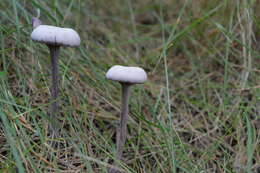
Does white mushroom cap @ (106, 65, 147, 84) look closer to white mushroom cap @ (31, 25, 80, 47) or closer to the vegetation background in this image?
white mushroom cap @ (31, 25, 80, 47)

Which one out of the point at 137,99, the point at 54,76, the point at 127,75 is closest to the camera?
the point at 127,75

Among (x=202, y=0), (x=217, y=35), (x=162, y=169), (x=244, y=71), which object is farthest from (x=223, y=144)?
(x=202, y=0)

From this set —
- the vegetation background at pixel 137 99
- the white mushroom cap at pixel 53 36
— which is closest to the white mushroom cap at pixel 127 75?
the white mushroom cap at pixel 53 36

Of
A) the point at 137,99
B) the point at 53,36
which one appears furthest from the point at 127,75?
the point at 137,99

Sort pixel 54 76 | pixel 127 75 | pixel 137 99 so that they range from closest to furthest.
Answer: pixel 127 75
pixel 54 76
pixel 137 99

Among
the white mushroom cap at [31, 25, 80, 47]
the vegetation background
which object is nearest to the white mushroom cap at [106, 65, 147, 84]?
the white mushroom cap at [31, 25, 80, 47]

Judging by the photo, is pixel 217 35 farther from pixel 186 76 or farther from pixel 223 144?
pixel 223 144

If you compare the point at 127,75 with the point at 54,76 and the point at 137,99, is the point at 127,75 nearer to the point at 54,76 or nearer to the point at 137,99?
the point at 54,76

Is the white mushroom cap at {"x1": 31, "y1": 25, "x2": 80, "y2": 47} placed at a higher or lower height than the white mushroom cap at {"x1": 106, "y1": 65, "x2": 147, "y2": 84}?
higher
